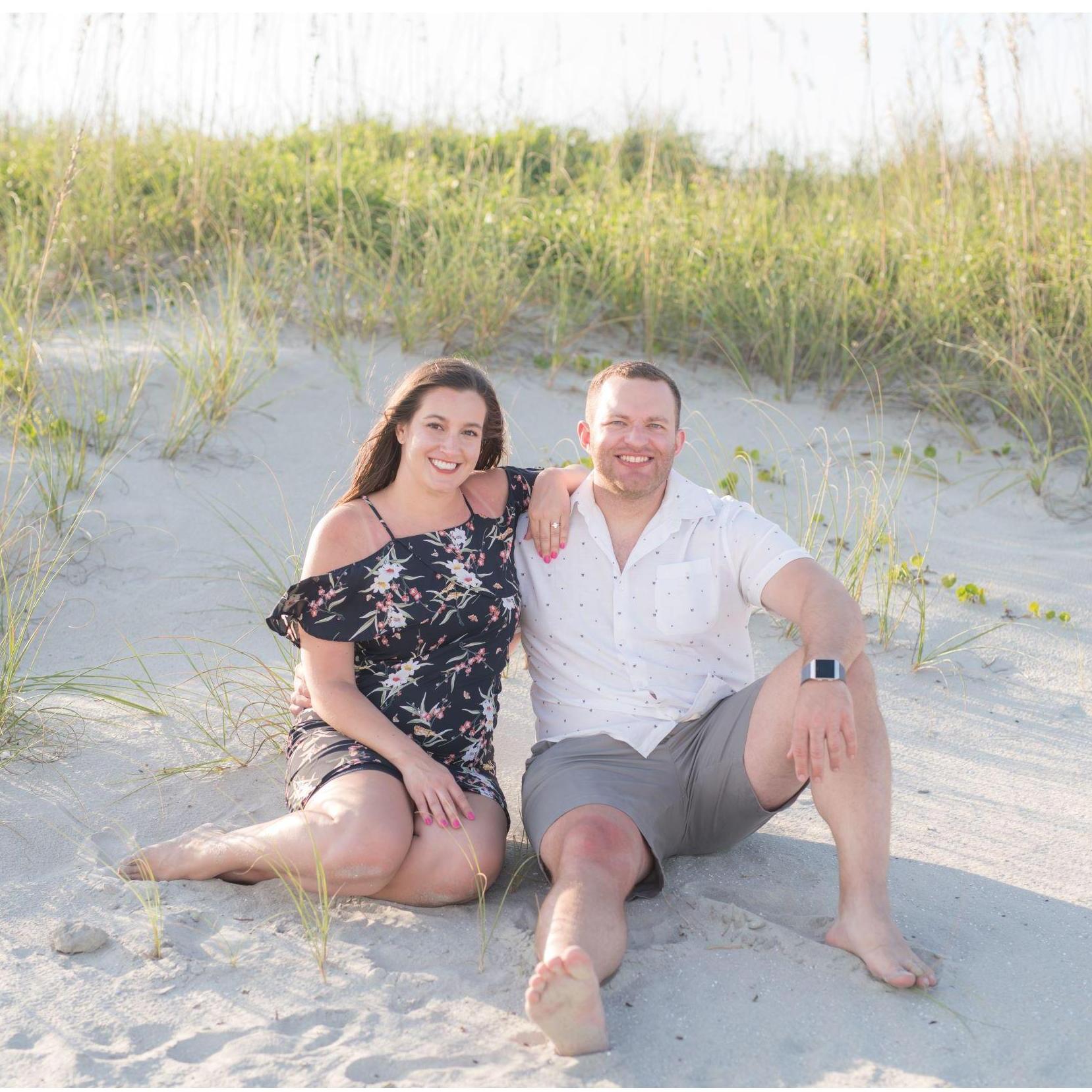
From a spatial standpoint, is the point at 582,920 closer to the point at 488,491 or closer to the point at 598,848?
the point at 598,848

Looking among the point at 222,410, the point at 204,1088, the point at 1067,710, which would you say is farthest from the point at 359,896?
the point at 222,410

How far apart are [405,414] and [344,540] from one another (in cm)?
37

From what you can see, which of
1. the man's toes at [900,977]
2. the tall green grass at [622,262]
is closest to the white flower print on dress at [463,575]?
the man's toes at [900,977]

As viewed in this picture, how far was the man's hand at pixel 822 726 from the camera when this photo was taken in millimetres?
2633

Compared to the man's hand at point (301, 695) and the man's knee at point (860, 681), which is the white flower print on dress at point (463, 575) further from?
the man's knee at point (860, 681)

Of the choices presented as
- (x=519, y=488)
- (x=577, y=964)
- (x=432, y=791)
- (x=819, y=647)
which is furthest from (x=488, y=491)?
(x=577, y=964)

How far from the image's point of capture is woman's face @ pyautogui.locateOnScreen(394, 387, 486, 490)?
3.06 metres

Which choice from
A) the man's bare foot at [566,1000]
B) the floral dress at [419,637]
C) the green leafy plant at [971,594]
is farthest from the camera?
the green leafy plant at [971,594]

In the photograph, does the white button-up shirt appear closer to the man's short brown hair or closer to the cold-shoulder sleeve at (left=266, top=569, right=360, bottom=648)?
the man's short brown hair

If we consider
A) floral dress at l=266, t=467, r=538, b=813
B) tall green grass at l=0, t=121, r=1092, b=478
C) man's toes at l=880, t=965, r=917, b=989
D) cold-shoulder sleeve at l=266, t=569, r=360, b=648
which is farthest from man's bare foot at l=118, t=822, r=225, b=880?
tall green grass at l=0, t=121, r=1092, b=478

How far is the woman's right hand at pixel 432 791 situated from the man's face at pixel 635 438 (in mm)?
814

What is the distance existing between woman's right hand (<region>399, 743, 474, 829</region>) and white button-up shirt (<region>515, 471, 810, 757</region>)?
35 centimetres

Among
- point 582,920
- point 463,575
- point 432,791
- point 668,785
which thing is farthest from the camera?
point 463,575

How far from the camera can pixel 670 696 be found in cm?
305
